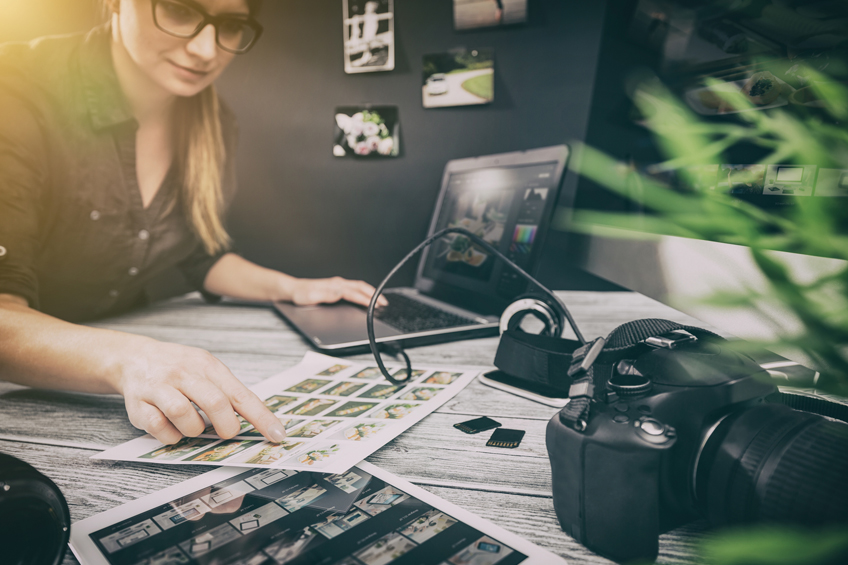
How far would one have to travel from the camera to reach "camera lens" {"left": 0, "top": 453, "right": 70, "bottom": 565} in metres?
0.25

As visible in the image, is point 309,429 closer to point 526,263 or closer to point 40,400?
point 40,400

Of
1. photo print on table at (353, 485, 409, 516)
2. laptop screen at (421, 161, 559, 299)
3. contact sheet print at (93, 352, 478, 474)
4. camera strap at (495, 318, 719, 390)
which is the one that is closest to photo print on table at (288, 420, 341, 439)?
contact sheet print at (93, 352, 478, 474)

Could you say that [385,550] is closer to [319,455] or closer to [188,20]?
[319,455]

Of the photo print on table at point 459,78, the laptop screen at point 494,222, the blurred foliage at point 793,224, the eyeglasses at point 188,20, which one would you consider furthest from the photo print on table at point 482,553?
the photo print on table at point 459,78

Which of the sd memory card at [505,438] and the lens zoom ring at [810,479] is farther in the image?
the sd memory card at [505,438]

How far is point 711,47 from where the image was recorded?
36.9 inches

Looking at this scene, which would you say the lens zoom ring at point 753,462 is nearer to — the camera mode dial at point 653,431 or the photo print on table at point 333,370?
the camera mode dial at point 653,431

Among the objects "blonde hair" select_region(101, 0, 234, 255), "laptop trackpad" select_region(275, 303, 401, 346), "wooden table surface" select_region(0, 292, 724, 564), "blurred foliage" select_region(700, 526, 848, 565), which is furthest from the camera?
"blonde hair" select_region(101, 0, 234, 255)

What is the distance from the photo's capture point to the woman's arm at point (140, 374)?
16.5 inches

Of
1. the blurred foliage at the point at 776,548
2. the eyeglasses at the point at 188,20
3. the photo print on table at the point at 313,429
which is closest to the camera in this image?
the blurred foliage at the point at 776,548

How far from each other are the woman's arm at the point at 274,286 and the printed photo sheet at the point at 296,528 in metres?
0.63

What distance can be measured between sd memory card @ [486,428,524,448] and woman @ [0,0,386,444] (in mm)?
479

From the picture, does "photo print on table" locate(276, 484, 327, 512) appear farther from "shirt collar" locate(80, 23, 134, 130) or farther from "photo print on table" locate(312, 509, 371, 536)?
"shirt collar" locate(80, 23, 134, 130)

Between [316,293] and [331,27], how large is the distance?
76 cm
